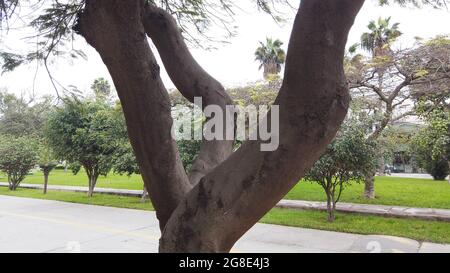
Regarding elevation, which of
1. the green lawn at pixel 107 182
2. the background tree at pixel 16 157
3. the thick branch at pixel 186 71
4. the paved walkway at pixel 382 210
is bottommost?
the green lawn at pixel 107 182

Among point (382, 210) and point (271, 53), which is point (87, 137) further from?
point (271, 53)

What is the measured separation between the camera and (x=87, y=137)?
14.0m

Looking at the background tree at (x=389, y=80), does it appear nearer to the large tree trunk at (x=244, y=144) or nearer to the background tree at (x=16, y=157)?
the large tree trunk at (x=244, y=144)

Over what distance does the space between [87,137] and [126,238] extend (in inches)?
283

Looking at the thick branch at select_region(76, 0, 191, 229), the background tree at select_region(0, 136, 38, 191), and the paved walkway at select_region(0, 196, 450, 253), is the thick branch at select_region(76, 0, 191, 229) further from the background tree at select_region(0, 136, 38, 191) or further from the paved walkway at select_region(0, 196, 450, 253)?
the background tree at select_region(0, 136, 38, 191)

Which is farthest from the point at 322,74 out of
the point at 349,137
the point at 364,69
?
the point at 364,69

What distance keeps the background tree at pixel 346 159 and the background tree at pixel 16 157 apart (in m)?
14.6

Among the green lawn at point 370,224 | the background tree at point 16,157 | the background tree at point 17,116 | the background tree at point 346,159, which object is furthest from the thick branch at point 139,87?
the background tree at point 17,116

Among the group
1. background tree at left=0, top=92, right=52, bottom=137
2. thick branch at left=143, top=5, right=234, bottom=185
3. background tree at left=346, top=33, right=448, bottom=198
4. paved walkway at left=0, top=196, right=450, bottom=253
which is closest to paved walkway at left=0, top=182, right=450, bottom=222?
background tree at left=346, top=33, right=448, bottom=198

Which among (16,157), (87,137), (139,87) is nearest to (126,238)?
(139,87)

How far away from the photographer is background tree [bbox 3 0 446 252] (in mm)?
1604

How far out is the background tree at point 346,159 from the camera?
9156mm

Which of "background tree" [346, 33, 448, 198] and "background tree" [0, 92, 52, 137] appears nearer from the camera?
"background tree" [346, 33, 448, 198]
